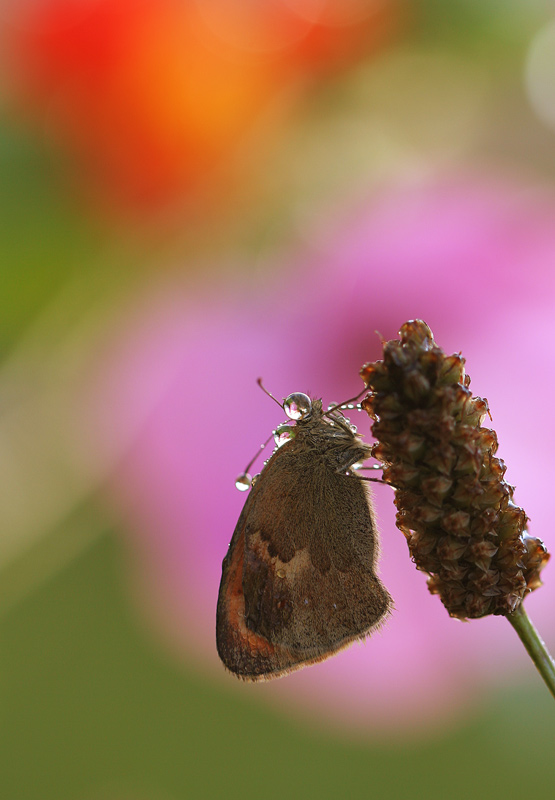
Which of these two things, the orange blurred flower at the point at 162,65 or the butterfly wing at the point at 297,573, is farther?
the orange blurred flower at the point at 162,65

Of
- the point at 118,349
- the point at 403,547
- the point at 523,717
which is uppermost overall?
the point at 118,349

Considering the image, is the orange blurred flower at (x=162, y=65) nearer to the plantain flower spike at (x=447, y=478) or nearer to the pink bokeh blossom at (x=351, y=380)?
the pink bokeh blossom at (x=351, y=380)

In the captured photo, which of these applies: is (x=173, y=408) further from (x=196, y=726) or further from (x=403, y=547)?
(x=196, y=726)

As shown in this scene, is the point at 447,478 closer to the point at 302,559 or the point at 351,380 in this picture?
the point at 302,559

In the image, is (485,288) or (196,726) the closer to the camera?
(485,288)

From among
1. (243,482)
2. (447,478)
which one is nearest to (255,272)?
(243,482)

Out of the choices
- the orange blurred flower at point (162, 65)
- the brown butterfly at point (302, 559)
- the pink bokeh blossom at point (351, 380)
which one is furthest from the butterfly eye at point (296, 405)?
the orange blurred flower at point (162, 65)

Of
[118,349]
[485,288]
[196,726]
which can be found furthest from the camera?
[196,726]

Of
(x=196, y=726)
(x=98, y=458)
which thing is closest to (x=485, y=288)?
(x=98, y=458)
